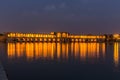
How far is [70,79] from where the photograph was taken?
68.4 feet

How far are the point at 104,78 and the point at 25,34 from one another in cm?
14900

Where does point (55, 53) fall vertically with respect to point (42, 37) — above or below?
below

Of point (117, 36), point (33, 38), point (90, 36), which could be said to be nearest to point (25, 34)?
point (33, 38)

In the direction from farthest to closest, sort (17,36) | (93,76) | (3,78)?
(17,36) → (93,76) → (3,78)

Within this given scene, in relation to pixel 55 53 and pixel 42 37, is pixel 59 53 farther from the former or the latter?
pixel 42 37

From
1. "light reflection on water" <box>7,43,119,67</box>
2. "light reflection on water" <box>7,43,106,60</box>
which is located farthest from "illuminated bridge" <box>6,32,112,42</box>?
"light reflection on water" <box>7,43,119,67</box>

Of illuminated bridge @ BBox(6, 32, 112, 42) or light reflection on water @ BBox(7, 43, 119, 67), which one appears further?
illuminated bridge @ BBox(6, 32, 112, 42)

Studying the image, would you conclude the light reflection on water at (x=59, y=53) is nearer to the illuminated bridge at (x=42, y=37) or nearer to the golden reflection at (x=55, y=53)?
the golden reflection at (x=55, y=53)

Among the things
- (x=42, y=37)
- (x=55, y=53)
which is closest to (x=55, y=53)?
(x=55, y=53)

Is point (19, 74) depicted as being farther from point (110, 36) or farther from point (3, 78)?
point (110, 36)

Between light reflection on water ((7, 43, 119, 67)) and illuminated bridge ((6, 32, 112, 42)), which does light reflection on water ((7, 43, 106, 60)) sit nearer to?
light reflection on water ((7, 43, 119, 67))

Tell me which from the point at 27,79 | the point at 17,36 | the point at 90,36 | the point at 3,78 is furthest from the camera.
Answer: the point at 90,36

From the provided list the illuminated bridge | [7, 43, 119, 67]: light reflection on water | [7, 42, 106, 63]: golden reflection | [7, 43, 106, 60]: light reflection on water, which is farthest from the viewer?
the illuminated bridge

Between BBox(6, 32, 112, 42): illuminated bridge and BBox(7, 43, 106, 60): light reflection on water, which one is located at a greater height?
BBox(6, 32, 112, 42): illuminated bridge
